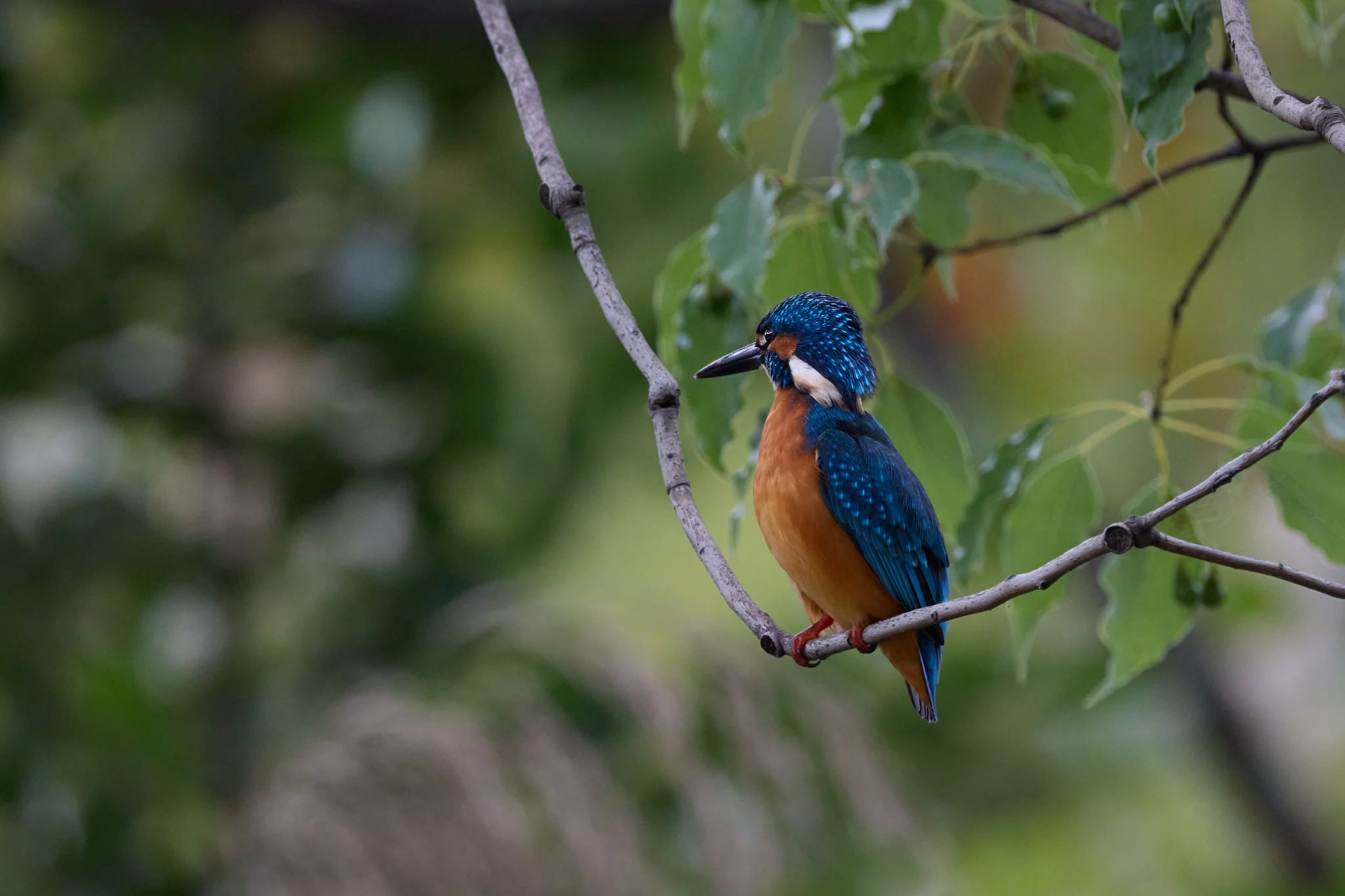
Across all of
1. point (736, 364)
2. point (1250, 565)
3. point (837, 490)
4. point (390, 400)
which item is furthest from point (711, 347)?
point (390, 400)

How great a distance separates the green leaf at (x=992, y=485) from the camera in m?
1.64

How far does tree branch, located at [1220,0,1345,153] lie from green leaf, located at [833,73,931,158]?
1.79ft

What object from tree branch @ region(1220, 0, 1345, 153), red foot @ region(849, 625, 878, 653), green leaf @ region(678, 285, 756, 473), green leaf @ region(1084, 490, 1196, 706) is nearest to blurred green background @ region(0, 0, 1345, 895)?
green leaf @ region(678, 285, 756, 473)

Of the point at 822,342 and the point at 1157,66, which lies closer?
the point at 1157,66

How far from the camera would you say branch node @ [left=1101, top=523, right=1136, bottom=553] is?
0.98 m

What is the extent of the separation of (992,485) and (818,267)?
34 centimetres

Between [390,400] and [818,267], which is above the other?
[390,400]

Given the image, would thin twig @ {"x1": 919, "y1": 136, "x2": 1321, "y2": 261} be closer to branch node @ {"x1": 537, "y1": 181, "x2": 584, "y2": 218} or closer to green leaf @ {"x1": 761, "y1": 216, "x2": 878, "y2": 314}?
green leaf @ {"x1": 761, "y1": 216, "x2": 878, "y2": 314}

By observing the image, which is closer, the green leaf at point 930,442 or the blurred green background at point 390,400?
the green leaf at point 930,442

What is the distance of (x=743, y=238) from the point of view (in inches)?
61.3

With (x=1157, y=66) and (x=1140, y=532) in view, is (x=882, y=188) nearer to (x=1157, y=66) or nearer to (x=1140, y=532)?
(x=1157, y=66)

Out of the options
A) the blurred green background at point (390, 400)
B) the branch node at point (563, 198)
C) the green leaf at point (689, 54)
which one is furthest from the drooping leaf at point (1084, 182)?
the blurred green background at point (390, 400)

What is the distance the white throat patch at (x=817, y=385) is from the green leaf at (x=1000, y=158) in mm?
273

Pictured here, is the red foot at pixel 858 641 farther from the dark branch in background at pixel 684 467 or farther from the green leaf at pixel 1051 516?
the green leaf at pixel 1051 516
